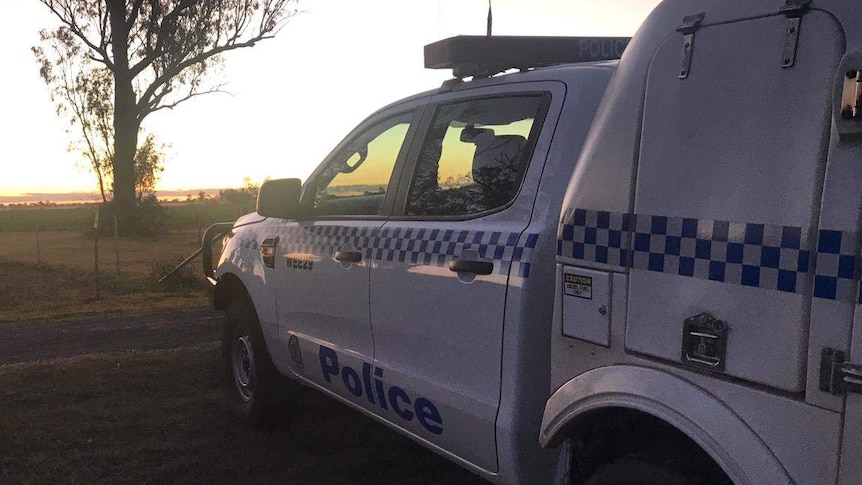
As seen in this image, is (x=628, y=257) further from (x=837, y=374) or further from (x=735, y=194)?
(x=837, y=374)

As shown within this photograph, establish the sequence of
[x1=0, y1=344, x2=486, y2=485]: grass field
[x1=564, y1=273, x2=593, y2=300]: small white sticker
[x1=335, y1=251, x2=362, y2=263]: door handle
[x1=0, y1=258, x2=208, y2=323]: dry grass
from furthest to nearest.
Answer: [x1=0, y1=258, x2=208, y2=323]: dry grass → [x1=0, y1=344, x2=486, y2=485]: grass field → [x1=335, y1=251, x2=362, y2=263]: door handle → [x1=564, y1=273, x2=593, y2=300]: small white sticker

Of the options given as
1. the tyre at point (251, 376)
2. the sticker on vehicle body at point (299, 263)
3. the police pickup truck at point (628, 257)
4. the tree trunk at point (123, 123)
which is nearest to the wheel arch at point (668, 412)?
the police pickup truck at point (628, 257)

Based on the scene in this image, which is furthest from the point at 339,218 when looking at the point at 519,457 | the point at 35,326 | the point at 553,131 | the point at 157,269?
the point at 157,269

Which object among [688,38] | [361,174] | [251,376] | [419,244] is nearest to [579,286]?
[688,38]

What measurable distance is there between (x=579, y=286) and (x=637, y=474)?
51 cm

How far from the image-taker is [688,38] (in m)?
1.83

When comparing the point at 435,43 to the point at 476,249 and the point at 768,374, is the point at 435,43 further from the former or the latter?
the point at 768,374

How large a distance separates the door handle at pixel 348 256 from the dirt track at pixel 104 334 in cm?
438

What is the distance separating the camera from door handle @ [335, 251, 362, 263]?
3.27 metres

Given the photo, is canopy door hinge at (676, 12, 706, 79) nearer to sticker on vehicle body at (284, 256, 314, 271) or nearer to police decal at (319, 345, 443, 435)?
police decal at (319, 345, 443, 435)

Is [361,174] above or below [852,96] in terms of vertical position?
below

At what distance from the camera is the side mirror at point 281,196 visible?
12.4 feet

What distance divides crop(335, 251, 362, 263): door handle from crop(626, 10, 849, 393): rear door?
5.27 ft

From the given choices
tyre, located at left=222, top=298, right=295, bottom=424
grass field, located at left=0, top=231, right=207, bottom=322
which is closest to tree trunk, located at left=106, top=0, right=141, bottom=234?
grass field, located at left=0, top=231, right=207, bottom=322
